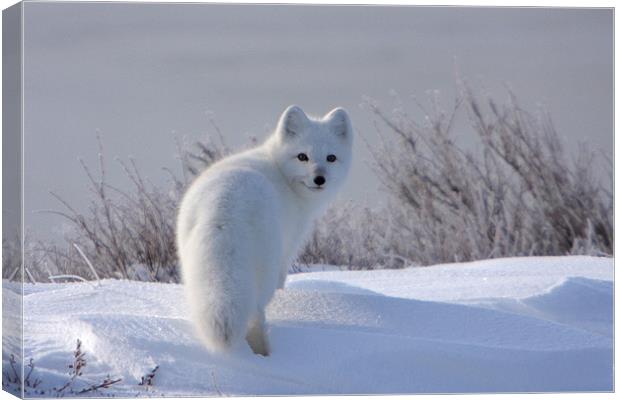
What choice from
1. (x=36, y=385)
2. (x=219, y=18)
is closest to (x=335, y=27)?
(x=219, y=18)

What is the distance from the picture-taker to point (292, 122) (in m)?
5.19

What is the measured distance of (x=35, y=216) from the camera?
4.89 metres

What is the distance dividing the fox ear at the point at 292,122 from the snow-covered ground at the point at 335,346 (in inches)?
30.4

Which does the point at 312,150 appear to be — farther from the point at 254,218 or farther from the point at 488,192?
the point at 488,192

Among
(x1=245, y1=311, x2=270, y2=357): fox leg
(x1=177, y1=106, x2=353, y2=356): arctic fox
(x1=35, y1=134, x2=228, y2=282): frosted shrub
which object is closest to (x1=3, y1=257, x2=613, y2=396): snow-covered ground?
(x1=245, y1=311, x2=270, y2=357): fox leg

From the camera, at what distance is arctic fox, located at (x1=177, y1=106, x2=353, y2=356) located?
4117 millimetres

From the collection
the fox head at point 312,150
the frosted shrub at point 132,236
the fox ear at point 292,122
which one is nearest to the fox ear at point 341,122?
the fox head at point 312,150

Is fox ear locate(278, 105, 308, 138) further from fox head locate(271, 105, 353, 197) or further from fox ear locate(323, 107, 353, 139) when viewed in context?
fox ear locate(323, 107, 353, 139)

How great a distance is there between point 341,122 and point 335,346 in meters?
1.27

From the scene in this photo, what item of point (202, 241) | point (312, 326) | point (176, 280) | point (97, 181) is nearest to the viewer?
point (202, 241)

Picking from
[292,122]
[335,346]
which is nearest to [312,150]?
[292,122]

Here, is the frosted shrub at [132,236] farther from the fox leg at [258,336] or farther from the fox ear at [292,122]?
the fox leg at [258,336]

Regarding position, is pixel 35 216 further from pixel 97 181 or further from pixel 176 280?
pixel 176 280

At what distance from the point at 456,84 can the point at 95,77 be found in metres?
2.70
